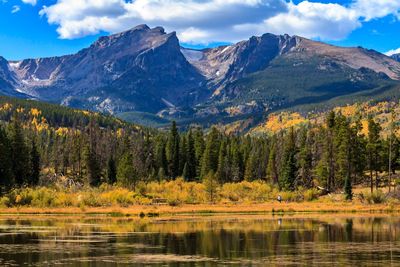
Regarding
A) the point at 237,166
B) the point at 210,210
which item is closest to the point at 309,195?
the point at 210,210

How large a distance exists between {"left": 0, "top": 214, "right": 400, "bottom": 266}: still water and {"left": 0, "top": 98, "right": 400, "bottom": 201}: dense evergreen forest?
40.8 meters

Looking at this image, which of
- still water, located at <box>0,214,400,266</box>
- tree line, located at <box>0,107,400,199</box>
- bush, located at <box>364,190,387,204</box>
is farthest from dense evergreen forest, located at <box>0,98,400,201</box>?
still water, located at <box>0,214,400,266</box>

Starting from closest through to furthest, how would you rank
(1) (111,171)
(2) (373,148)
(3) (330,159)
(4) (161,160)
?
(2) (373,148) < (3) (330,159) < (1) (111,171) < (4) (161,160)

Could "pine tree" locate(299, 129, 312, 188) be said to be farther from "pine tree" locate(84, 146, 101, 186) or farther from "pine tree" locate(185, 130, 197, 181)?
"pine tree" locate(84, 146, 101, 186)

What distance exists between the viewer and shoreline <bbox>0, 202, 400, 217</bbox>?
9331 centimetres

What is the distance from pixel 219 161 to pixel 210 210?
208ft

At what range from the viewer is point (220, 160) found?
15925 cm

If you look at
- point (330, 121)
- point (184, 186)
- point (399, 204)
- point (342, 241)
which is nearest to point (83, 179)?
point (184, 186)

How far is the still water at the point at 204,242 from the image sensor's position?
43141 mm

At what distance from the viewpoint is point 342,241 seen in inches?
2104

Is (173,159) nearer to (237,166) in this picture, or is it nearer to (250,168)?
(237,166)

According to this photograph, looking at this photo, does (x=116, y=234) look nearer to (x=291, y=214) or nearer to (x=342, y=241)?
(x=342, y=241)

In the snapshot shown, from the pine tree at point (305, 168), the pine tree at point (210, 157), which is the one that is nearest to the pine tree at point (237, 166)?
the pine tree at point (210, 157)

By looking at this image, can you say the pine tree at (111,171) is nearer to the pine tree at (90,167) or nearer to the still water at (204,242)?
the pine tree at (90,167)
